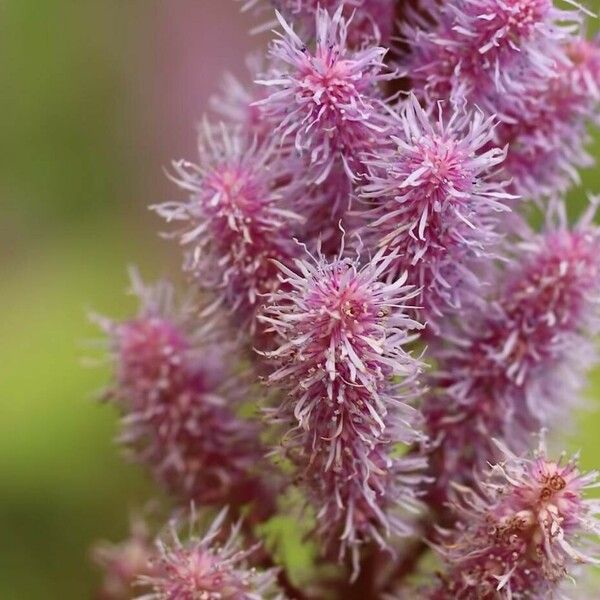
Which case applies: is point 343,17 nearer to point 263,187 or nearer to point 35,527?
point 263,187

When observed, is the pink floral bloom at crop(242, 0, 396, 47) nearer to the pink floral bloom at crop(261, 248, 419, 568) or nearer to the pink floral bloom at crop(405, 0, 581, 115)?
the pink floral bloom at crop(405, 0, 581, 115)

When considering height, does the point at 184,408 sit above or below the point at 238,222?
below

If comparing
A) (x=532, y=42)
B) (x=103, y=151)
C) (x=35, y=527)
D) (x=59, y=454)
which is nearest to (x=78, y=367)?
(x=59, y=454)

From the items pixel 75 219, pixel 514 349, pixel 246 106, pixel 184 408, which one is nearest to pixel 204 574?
pixel 184 408

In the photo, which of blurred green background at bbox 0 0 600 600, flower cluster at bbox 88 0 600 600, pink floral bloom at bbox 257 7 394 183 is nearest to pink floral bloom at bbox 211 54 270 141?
flower cluster at bbox 88 0 600 600

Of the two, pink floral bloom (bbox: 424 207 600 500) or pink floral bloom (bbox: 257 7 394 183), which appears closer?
pink floral bloom (bbox: 257 7 394 183)

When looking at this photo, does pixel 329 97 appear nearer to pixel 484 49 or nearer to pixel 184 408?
pixel 484 49
